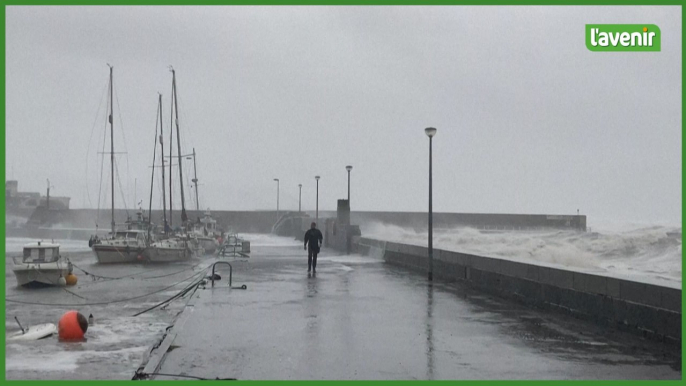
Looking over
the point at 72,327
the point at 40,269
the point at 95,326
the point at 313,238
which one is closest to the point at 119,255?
the point at 40,269

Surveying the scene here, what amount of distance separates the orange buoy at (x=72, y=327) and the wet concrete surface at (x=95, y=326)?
23 centimetres

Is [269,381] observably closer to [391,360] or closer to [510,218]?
[391,360]

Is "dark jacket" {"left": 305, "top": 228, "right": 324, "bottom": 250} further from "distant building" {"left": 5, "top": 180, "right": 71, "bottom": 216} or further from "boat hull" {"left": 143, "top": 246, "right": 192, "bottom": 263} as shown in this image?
"distant building" {"left": 5, "top": 180, "right": 71, "bottom": 216}

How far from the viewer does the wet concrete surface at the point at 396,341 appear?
8.41 meters

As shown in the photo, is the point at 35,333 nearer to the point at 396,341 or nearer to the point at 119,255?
the point at 396,341

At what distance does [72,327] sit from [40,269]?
57.7ft

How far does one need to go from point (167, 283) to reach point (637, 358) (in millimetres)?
22724

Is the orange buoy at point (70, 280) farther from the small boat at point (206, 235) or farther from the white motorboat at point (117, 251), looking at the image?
the small boat at point (206, 235)

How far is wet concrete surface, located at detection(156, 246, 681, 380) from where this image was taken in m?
8.41

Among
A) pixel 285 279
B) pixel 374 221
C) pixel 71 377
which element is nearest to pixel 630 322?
pixel 71 377

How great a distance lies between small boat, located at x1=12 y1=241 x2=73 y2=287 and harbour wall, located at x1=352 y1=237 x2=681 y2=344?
17.4m

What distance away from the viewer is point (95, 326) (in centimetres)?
1619

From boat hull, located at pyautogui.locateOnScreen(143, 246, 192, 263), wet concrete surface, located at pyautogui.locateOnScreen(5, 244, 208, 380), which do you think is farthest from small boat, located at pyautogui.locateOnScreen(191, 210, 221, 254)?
wet concrete surface, located at pyautogui.locateOnScreen(5, 244, 208, 380)

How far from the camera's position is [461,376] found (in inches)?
319
